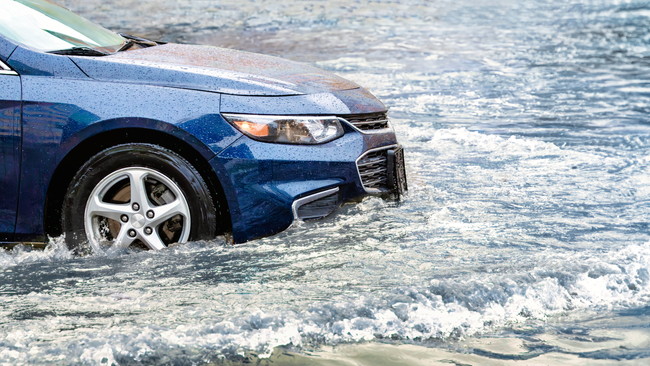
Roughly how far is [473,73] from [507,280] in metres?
9.98

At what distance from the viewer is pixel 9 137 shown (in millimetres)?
4914

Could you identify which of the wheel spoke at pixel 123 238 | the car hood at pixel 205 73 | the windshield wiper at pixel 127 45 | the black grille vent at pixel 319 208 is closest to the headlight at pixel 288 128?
the car hood at pixel 205 73

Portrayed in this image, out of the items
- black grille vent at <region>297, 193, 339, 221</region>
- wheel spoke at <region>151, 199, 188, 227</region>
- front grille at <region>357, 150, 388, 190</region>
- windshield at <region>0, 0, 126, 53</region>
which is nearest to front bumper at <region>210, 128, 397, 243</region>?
black grille vent at <region>297, 193, 339, 221</region>

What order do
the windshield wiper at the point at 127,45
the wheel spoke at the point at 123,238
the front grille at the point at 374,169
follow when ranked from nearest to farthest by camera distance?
the wheel spoke at the point at 123,238 < the front grille at the point at 374,169 < the windshield wiper at the point at 127,45

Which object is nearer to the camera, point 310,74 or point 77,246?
point 77,246

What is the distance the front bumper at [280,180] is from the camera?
5004mm

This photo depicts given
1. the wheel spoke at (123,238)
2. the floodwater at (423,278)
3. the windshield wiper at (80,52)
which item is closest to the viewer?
the floodwater at (423,278)

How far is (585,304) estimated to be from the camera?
14.8ft

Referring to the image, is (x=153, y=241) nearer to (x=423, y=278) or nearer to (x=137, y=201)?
(x=137, y=201)

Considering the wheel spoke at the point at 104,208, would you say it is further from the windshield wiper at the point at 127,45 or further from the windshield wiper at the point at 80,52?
the windshield wiper at the point at 127,45

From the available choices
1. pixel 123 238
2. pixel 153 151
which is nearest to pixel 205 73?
pixel 153 151

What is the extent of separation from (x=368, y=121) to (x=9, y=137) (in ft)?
6.49

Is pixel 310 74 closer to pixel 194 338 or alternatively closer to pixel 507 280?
pixel 507 280

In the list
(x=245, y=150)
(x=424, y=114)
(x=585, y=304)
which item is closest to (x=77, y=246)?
(x=245, y=150)
